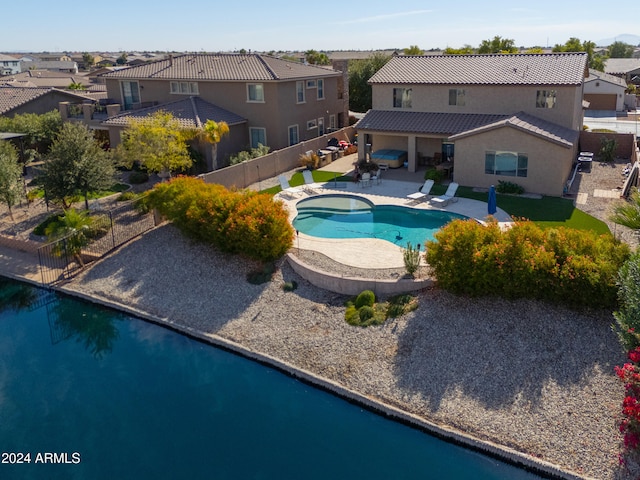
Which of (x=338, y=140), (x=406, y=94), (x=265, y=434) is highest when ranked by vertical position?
(x=406, y=94)

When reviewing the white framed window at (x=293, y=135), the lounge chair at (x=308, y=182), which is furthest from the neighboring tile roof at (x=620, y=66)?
the lounge chair at (x=308, y=182)

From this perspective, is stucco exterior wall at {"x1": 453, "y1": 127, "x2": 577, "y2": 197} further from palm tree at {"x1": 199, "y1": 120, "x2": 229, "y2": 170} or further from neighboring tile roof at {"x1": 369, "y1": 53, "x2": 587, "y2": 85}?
palm tree at {"x1": 199, "y1": 120, "x2": 229, "y2": 170}

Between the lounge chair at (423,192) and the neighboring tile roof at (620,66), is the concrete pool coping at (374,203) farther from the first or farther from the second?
the neighboring tile roof at (620,66)

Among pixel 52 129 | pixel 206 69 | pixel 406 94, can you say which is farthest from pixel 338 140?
pixel 52 129

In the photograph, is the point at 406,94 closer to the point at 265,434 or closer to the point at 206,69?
the point at 206,69

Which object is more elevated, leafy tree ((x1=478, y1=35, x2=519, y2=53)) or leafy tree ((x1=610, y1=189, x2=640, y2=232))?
leafy tree ((x1=478, y1=35, x2=519, y2=53))

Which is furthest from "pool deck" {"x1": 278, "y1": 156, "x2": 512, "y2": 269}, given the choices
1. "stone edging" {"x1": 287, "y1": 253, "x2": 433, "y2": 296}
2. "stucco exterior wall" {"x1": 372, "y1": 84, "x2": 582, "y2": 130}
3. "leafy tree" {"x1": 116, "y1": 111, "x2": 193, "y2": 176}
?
"leafy tree" {"x1": 116, "y1": 111, "x2": 193, "y2": 176}

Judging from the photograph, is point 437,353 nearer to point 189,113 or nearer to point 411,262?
point 411,262
